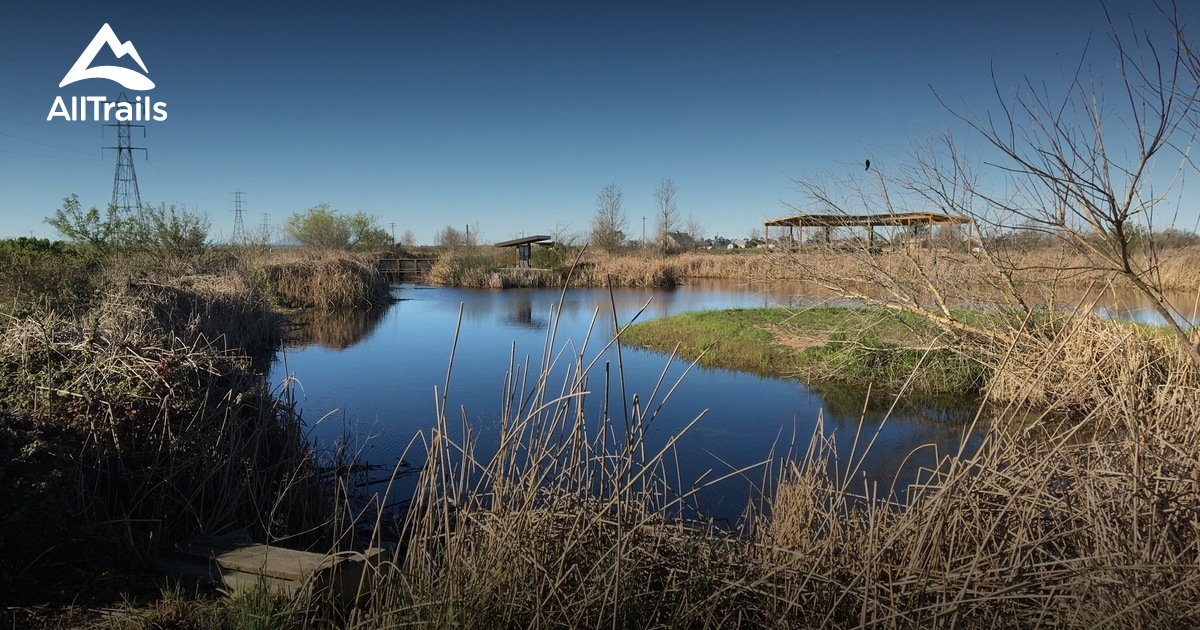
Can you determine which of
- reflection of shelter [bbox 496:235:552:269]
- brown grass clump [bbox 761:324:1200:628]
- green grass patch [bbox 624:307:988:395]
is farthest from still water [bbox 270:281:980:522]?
reflection of shelter [bbox 496:235:552:269]

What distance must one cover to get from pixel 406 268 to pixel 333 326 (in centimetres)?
2028

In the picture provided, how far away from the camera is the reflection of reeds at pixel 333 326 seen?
50.6ft

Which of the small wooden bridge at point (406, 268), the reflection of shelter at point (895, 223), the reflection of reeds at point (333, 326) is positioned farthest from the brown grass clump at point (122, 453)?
the small wooden bridge at point (406, 268)

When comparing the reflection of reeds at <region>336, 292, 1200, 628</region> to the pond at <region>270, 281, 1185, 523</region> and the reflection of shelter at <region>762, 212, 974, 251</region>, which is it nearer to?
the pond at <region>270, 281, 1185, 523</region>

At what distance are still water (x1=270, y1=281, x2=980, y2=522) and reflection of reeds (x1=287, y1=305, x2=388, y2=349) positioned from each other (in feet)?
0.32

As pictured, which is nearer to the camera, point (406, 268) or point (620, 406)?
point (620, 406)

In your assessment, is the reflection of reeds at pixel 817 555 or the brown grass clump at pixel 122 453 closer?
the reflection of reeds at pixel 817 555

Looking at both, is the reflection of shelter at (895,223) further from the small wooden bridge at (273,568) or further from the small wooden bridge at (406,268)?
the small wooden bridge at (406,268)

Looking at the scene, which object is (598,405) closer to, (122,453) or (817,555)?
(122,453)

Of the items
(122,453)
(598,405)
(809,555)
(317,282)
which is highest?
(317,282)

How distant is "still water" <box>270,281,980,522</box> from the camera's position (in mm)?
6820

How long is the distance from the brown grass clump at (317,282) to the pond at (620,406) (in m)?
4.67

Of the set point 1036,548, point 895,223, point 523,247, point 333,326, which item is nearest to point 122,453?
point 1036,548

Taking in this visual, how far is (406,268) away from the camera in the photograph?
1496 inches
